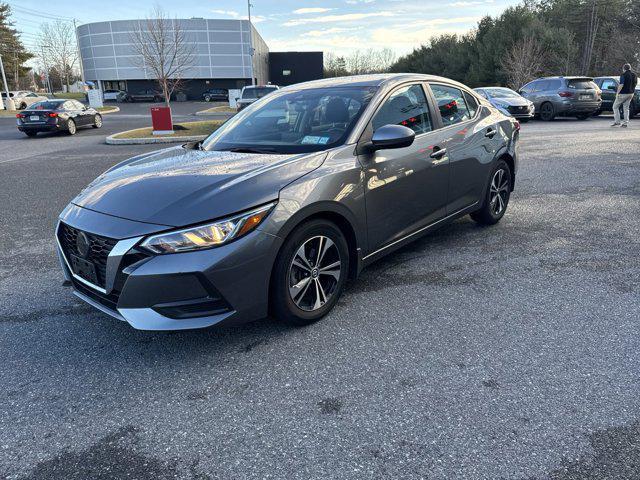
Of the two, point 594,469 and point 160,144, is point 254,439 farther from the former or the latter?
point 160,144

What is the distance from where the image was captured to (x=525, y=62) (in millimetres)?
33750

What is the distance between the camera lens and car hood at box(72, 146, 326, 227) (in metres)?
2.88

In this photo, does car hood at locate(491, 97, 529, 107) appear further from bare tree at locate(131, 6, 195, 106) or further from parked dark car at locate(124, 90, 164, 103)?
parked dark car at locate(124, 90, 164, 103)

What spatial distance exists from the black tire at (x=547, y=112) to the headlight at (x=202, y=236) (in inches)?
803

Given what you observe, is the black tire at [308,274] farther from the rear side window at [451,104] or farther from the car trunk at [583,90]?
the car trunk at [583,90]

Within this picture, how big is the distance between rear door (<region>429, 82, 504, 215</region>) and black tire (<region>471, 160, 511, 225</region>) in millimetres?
212

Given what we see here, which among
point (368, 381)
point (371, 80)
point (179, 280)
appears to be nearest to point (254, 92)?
point (371, 80)

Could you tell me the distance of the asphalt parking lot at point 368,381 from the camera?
2234 mm

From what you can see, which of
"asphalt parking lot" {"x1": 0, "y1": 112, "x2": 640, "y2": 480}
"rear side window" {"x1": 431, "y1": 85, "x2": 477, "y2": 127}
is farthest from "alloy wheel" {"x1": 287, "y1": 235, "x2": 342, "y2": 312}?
"rear side window" {"x1": 431, "y1": 85, "x2": 477, "y2": 127}

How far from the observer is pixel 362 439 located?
2355 mm

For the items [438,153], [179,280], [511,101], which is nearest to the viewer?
[179,280]

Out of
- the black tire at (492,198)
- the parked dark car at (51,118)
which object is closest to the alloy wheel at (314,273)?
the black tire at (492,198)

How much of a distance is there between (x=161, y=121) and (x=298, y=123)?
566 inches

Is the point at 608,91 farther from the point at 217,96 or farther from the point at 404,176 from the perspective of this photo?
the point at 217,96
